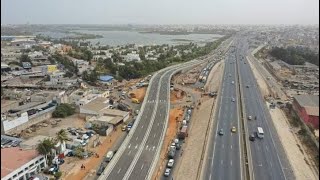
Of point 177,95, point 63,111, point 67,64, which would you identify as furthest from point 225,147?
point 67,64

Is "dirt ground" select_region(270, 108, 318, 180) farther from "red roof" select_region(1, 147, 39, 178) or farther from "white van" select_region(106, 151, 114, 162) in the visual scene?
"red roof" select_region(1, 147, 39, 178)

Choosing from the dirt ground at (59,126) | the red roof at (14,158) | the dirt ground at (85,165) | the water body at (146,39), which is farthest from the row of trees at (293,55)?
the water body at (146,39)

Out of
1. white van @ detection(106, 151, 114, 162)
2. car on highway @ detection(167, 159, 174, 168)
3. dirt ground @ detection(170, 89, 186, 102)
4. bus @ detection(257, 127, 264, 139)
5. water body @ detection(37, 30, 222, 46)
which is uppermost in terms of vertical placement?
bus @ detection(257, 127, 264, 139)

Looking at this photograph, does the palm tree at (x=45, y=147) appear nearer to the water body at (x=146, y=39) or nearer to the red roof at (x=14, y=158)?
the red roof at (x=14, y=158)

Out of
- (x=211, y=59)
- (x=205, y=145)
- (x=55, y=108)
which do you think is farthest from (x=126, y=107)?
(x=211, y=59)

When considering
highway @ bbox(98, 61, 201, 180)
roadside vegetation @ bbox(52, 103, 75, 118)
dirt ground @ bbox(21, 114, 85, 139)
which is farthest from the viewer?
roadside vegetation @ bbox(52, 103, 75, 118)

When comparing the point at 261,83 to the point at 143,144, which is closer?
the point at 143,144

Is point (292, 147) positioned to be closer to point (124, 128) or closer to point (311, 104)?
point (311, 104)

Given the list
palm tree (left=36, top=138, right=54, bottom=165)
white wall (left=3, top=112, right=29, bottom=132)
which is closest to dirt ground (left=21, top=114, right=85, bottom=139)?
white wall (left=3, top=112, right=29, bottom=132)
